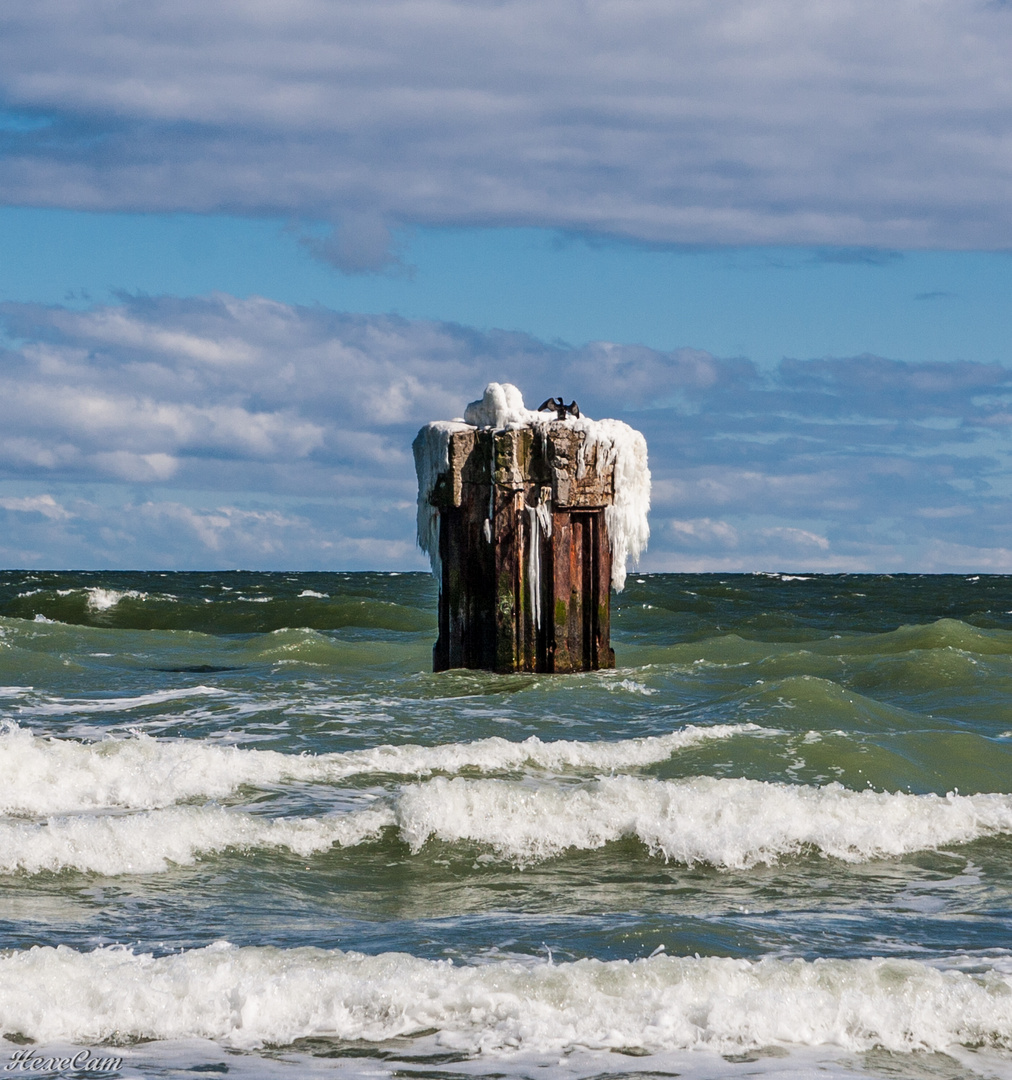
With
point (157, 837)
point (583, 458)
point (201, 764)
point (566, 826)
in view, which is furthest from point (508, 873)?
point (583, 458)

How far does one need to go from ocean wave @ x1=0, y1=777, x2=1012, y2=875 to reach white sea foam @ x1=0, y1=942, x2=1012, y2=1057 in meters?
1.99

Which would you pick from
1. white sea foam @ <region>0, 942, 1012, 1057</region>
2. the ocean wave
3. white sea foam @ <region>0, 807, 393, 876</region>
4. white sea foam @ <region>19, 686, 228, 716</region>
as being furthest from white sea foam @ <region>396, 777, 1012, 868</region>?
white sea foam @ <region>19, 686, 228, 716</region>

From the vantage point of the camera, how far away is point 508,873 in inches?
267

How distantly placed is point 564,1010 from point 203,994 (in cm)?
134

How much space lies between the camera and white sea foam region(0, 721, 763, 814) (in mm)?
8023

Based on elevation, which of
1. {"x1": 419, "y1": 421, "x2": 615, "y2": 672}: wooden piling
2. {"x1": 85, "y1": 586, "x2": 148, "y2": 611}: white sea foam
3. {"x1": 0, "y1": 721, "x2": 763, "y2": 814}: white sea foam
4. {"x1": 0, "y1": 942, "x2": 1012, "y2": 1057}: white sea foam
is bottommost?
→ {"x1": 0, "y1": 942, "x2": 1012, "y2": 1057}: white sea foam

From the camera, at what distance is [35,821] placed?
24.8ft

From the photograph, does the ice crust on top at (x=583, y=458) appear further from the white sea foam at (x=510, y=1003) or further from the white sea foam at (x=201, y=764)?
the white sea foam at (x=510, y=1003)

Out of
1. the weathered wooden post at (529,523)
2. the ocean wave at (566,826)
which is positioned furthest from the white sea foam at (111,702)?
the ocean wave at (566,826)

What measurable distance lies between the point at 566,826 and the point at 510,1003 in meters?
2.77

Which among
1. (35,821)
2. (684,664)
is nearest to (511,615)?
(684,664)

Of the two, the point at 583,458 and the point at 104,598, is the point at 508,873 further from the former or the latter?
the point at 104,598

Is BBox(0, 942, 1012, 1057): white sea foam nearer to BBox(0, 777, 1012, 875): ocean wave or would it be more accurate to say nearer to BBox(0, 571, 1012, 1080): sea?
BBox(0, 571, 1012, 1080): sea

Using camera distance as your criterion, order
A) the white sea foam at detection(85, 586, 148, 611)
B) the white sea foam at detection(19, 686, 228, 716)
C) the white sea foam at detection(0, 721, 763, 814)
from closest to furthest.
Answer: the white sea foam at detection(0, 721, 763, 814) → the white sea foam at detection(19, 686, 228, 716) → the white sea foam at detection(85, 586, 148, 611)
